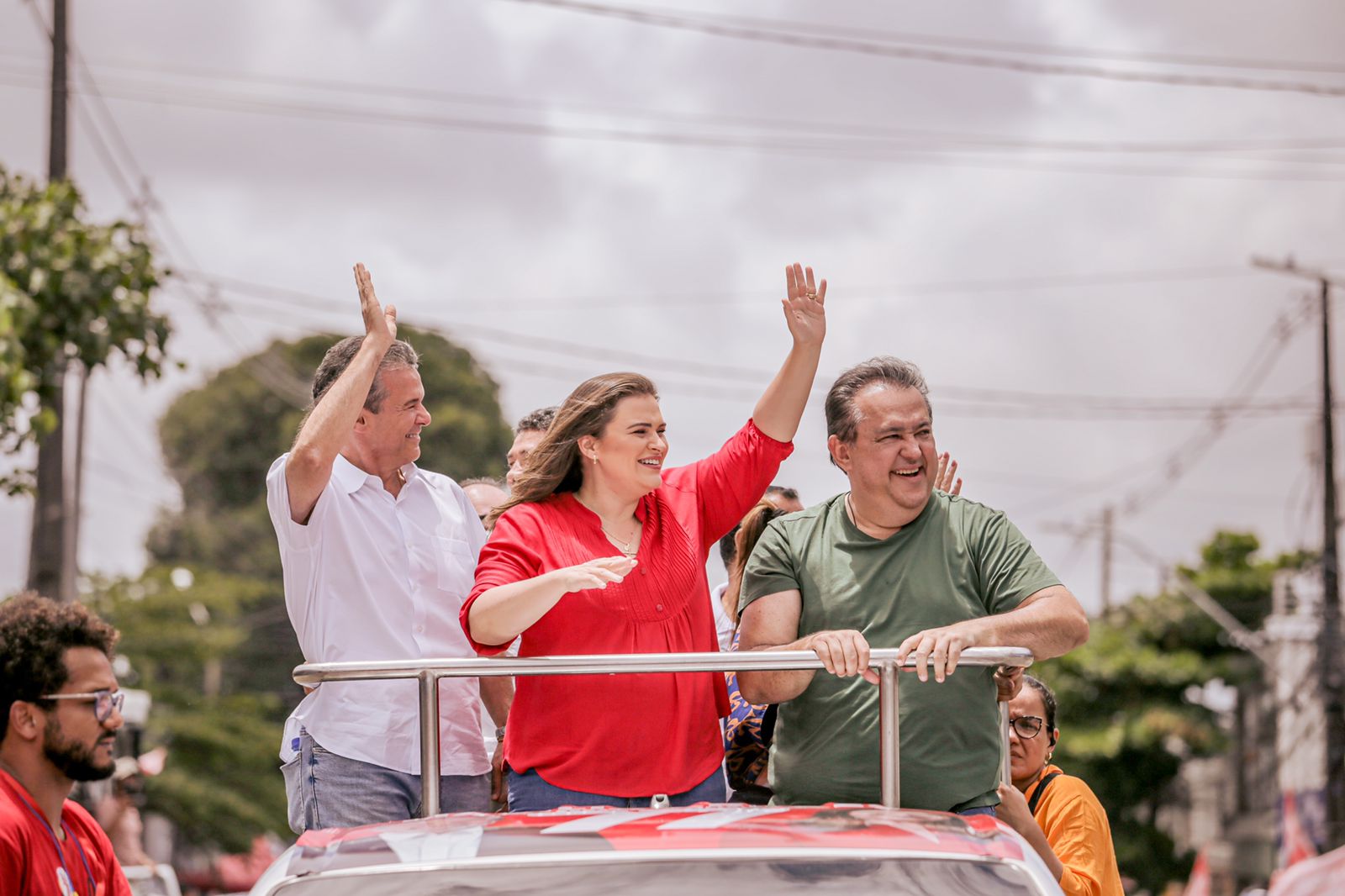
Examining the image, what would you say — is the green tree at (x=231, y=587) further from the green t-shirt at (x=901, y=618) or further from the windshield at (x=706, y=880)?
the windshield at (x=706, y=880)

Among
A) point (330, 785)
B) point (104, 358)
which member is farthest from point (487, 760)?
point (104, 358)

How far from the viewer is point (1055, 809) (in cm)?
472

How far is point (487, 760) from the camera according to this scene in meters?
4.51

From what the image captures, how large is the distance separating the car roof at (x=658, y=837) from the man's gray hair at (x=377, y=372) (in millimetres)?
1641

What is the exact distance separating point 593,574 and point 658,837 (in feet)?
2.50

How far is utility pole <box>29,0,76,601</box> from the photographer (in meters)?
12.5

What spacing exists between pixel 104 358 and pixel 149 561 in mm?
44199

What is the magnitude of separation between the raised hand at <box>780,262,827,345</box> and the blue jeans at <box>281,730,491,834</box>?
1.52 metres

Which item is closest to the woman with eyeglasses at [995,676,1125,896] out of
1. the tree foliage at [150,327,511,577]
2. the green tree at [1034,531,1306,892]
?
the green tree at [1034,531,1306,892]

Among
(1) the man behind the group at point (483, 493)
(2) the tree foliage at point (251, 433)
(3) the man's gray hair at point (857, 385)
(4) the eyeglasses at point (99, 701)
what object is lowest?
(4) the eyeglasses at point (99, 701)

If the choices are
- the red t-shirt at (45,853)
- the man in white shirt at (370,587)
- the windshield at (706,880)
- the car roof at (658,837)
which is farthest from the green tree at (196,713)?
the windshield at (706,880)

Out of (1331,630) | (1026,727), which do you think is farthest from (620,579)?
(1331,630)

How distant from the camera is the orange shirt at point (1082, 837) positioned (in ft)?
15.0

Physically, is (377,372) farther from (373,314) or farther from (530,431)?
(530,431)
